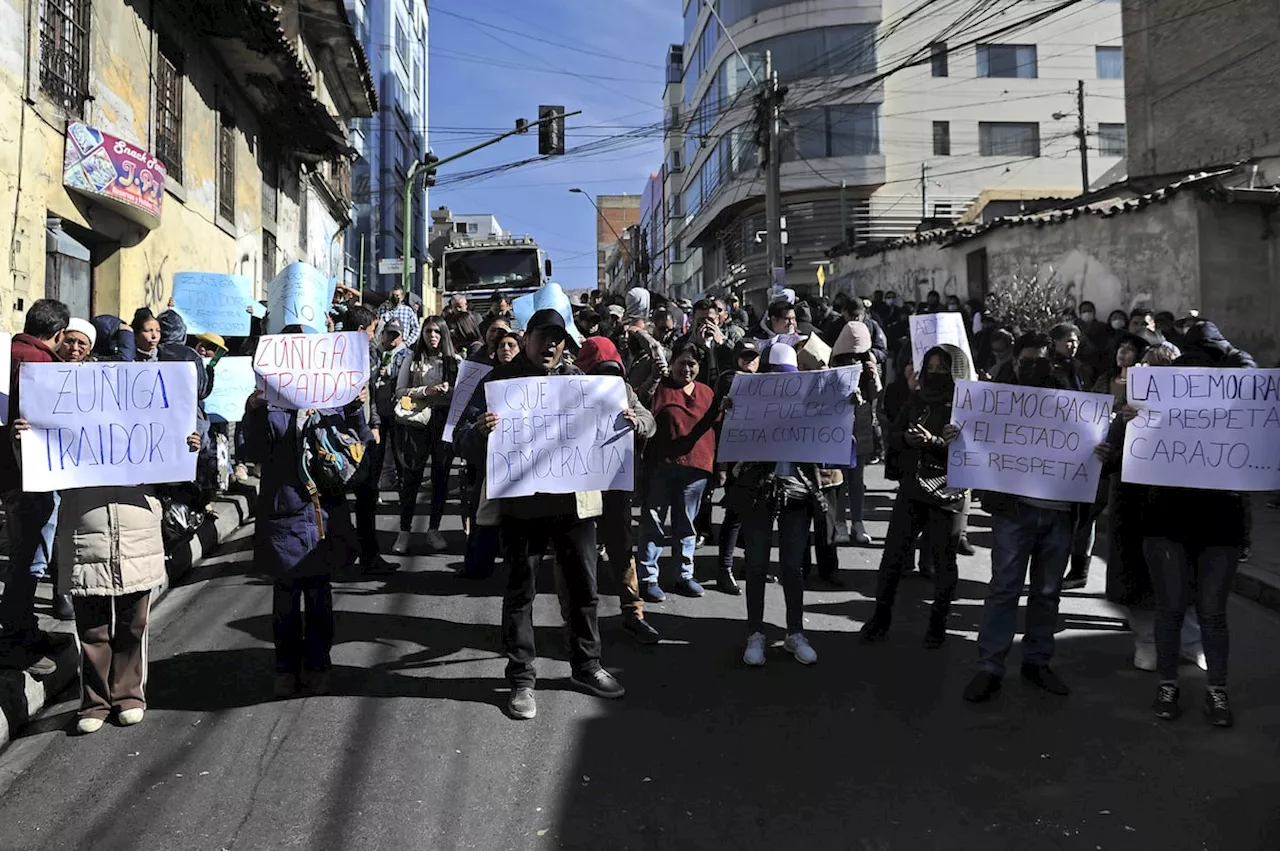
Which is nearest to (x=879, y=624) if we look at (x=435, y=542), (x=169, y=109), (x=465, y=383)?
(x=465, y=383)

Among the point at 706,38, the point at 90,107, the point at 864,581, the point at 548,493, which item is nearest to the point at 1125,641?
the point at 864,581

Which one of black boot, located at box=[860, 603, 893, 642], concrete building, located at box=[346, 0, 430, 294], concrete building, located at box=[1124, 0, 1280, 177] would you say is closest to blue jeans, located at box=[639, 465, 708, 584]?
black boot, located at box=[860, 603, 893, 642]

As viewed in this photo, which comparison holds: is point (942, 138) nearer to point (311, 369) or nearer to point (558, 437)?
point (558, 437)

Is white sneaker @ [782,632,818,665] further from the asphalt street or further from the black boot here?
the black boot

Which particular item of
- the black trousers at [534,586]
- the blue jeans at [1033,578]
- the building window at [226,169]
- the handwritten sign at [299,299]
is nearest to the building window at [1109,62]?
the building window at [226,169]

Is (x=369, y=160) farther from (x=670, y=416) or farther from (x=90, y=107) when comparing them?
(x=670, y=416)

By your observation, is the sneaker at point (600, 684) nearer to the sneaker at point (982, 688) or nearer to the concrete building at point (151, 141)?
the sneaker at point (982, 688)

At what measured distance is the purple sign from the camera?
1032 cm

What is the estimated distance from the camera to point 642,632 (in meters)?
5.66

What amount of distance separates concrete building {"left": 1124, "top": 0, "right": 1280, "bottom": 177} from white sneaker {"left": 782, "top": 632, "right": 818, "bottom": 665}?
19.1m

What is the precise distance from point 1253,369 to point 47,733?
5.88m

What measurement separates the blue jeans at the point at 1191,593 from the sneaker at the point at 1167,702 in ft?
0.17

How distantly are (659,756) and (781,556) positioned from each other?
5.13ft

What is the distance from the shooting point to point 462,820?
351 centimetres
